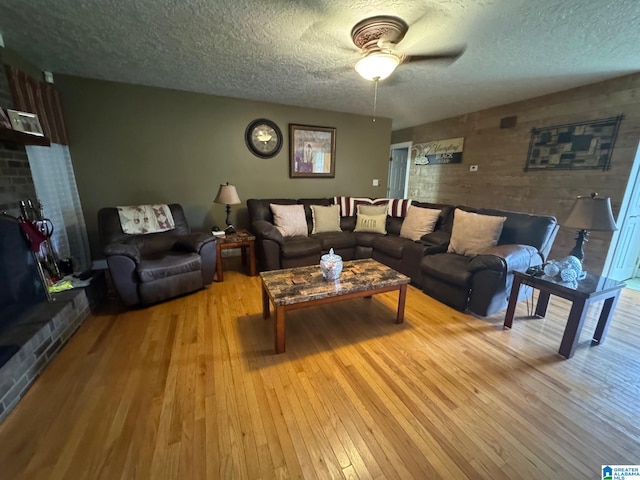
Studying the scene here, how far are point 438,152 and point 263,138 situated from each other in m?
3.45

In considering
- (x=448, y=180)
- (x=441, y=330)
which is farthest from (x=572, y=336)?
(x=448, y=180)

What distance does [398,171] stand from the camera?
6.58 meters

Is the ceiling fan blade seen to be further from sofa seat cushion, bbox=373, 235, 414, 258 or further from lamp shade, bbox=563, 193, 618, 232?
sofa seat cushion, bbox=373, 235, 414, 258

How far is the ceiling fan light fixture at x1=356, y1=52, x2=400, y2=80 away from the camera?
188cm

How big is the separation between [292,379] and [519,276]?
1989mm

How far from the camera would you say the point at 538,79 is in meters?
2.89

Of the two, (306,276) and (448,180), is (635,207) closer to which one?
(448,180)

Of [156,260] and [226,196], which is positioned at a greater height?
[226,196]

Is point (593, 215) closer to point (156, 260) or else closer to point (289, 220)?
point (289, 220)

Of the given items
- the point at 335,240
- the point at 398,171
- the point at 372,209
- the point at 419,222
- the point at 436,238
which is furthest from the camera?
the point at 398,171

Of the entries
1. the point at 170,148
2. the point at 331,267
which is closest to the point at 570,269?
the point at 331,267

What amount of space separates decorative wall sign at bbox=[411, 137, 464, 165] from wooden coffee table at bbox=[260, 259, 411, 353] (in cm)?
355

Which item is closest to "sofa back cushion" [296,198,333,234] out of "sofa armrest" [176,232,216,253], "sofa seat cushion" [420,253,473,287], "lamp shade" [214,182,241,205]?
"lamp shade" [214,182,241,205]

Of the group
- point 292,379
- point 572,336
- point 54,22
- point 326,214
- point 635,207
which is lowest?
point 292,379
